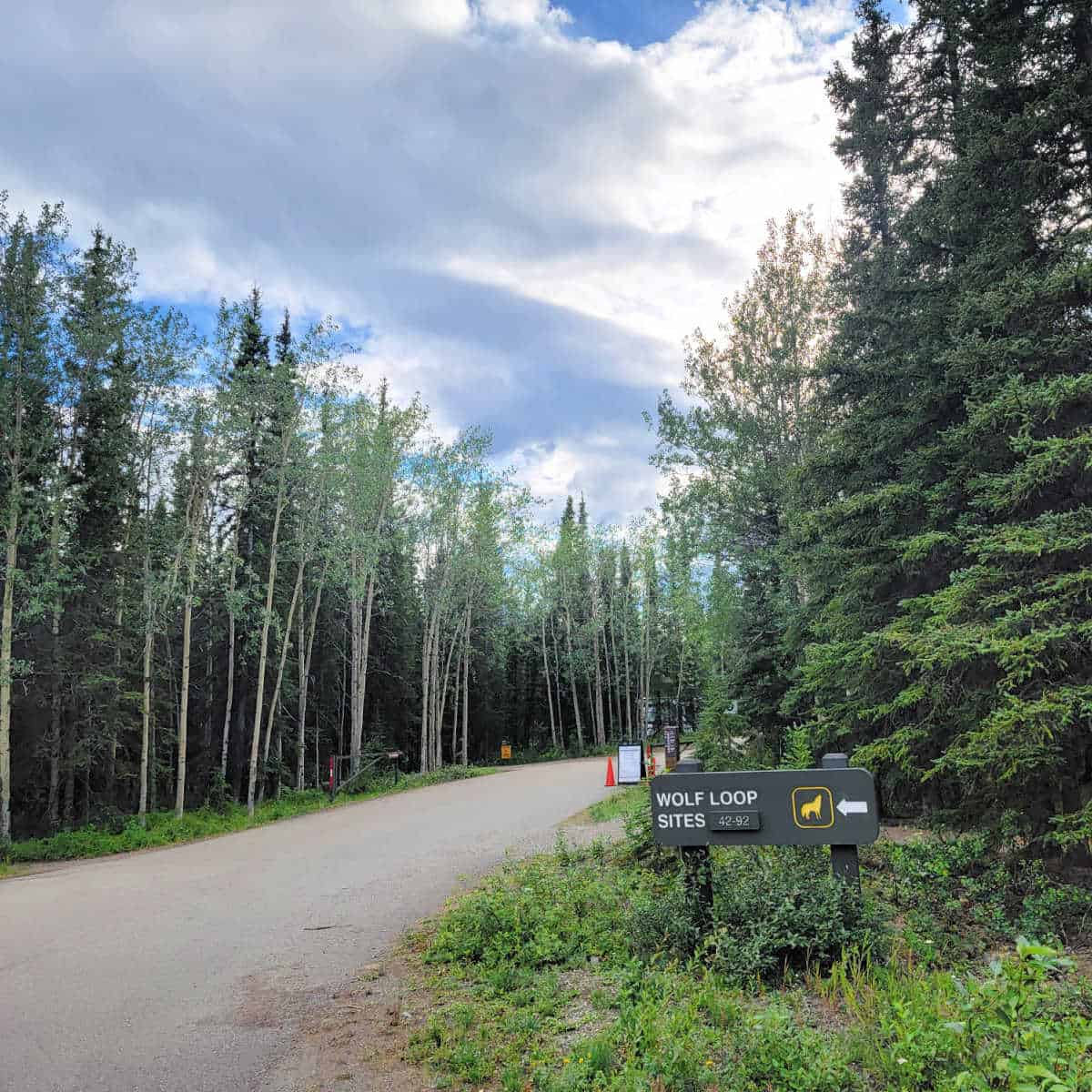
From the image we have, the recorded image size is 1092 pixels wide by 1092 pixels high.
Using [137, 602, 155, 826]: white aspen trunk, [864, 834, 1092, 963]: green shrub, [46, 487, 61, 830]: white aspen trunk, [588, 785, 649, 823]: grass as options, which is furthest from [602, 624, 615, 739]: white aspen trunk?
[864, 834, 1092, 963]: green shrub

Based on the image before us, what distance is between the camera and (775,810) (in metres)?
5.02

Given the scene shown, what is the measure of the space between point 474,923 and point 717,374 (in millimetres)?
13740

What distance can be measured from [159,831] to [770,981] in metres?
12.1

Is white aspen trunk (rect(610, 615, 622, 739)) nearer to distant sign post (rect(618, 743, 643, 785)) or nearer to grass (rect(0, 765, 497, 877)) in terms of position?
distant sign post (rect(618, 743, 643, 785))

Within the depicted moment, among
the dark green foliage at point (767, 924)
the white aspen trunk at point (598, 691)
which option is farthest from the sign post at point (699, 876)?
the white aspen trunk at point (598, 691)

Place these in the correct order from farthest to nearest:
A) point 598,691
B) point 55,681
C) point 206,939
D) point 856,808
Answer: point 598,691 → point 55,681 → point 206,939 → point 856,808

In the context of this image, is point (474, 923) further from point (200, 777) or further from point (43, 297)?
point (200, 777)

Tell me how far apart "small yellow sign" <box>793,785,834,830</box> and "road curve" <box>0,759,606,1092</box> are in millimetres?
3399

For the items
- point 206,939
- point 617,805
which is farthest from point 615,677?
point 206,939

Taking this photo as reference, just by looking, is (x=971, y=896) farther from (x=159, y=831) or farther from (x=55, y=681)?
(x=55, y=681)

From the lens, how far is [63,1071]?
3.94 m

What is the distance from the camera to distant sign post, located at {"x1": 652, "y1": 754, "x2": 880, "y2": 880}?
16.1 feet

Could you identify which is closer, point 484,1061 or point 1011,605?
point 484,1061

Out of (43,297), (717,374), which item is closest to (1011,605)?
(717,374)
